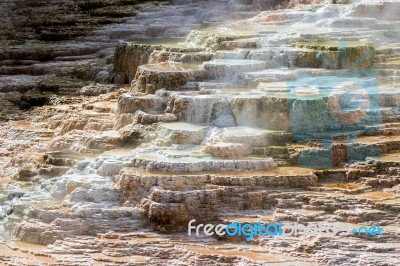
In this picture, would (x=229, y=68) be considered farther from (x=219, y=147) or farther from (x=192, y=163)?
(x=192, y=163)

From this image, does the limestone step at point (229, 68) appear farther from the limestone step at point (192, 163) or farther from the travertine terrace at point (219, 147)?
the limestone step at point (192, 163)

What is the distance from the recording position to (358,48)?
65.0 ft

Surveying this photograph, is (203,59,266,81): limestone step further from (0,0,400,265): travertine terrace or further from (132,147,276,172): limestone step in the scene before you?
(132,147,276,172): limestone step

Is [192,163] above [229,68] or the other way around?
the other way around

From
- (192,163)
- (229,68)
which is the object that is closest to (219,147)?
(192,163)

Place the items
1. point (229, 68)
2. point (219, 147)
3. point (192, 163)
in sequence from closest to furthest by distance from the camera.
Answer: point (192, 163)
point (219, 147)
point (229, 68)

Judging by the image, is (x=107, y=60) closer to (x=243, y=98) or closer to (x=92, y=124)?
(x=92, y=124)

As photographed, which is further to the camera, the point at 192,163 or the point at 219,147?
the point at 219,147

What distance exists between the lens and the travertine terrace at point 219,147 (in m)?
14.9

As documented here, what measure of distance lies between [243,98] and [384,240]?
4188mm

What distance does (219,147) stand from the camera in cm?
1645

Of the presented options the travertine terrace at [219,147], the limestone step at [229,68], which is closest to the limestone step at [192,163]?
the travertine terrace at [219,147]

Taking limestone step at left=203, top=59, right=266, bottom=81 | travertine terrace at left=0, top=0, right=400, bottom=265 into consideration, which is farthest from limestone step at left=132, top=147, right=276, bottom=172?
limestone step at left=203, top=59, right=266, bottom=81

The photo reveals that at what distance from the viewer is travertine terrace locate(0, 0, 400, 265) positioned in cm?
1485
